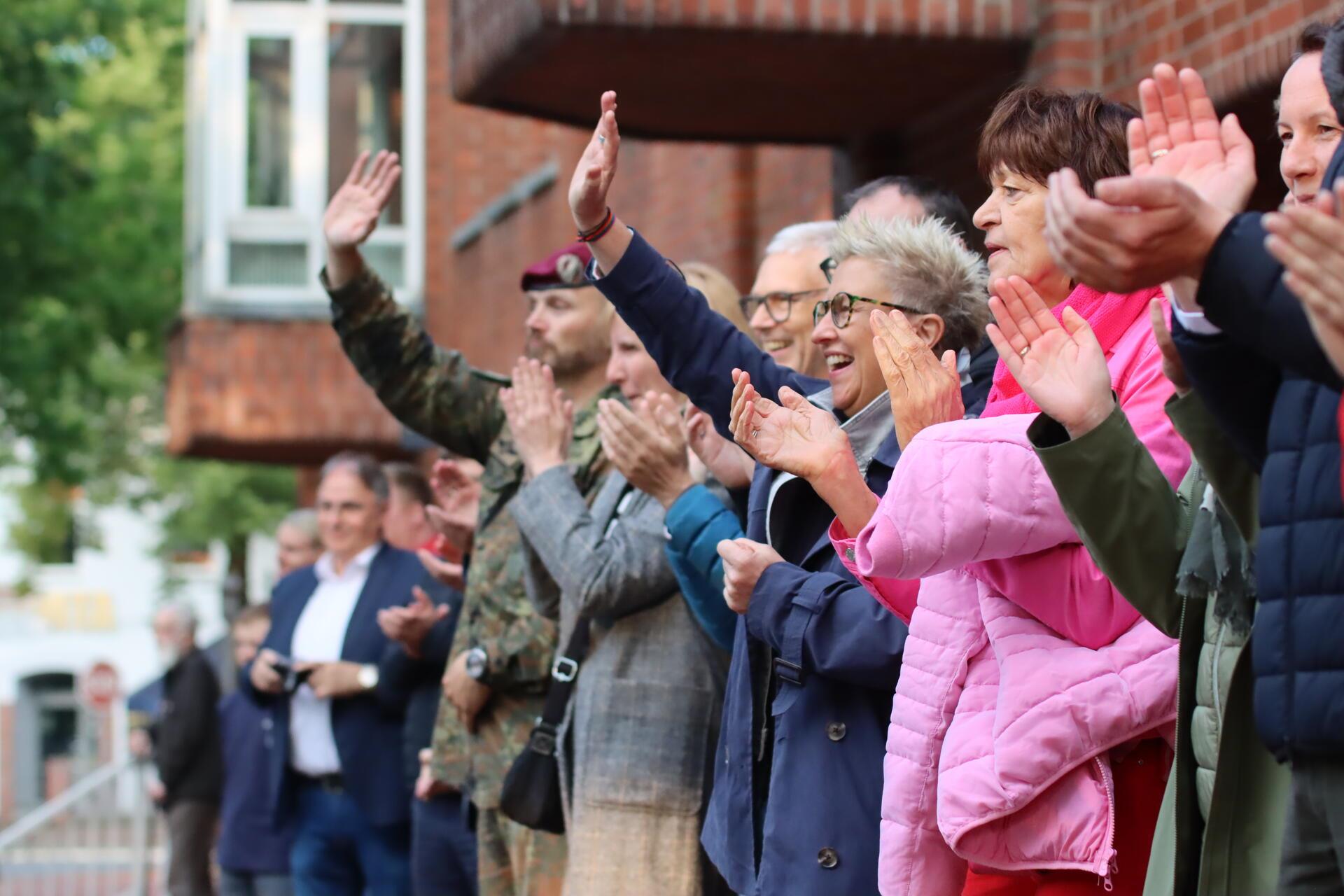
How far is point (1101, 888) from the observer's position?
3055mm

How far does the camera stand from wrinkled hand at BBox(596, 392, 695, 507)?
14.3 ft

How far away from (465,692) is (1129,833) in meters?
2.69

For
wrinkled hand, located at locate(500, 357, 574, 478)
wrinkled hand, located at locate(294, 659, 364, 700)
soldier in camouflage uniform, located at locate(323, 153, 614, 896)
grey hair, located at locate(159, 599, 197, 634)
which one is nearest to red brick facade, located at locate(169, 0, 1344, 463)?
soldier in camouflage uniform, located at locate(323, 153, 614, 896)

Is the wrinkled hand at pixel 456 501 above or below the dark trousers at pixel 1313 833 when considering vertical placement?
above

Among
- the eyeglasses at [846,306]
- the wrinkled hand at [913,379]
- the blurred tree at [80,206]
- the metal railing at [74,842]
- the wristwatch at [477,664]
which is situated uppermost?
the blurred tree at [80,206]

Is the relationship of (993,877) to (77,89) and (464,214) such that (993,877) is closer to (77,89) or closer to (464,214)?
(464,214)

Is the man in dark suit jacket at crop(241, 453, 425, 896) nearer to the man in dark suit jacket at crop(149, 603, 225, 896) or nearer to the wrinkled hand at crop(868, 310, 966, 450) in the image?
the wrinkled hand at crop(868, 310, 966, 450)

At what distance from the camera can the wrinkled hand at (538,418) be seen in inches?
195

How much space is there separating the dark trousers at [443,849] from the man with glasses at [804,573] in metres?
2.08

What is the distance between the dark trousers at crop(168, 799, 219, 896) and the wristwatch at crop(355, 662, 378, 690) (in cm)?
458

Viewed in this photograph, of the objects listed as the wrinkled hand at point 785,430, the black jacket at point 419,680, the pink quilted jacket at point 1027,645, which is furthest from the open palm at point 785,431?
the black jacket at point 419,680

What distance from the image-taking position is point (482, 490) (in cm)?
568

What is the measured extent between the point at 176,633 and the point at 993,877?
30.9ft

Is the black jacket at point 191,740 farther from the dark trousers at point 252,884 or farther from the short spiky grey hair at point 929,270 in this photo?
the short spiky grey hair at point 929,270
